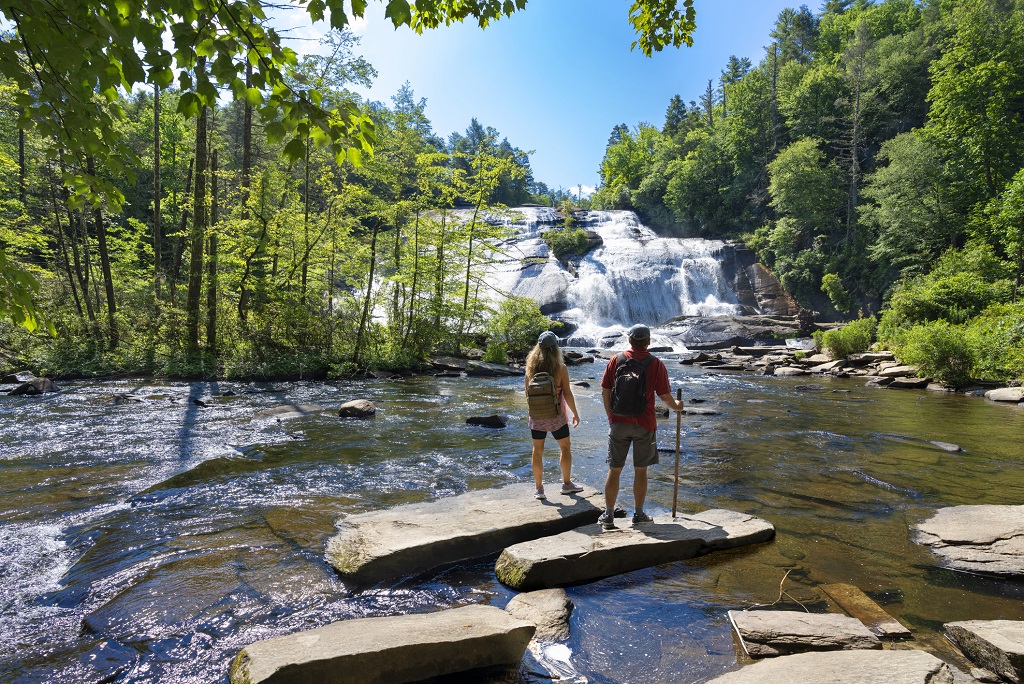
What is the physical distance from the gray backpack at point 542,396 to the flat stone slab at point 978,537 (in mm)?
4013

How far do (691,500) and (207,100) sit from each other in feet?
21.6

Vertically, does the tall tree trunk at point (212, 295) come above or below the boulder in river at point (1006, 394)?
above

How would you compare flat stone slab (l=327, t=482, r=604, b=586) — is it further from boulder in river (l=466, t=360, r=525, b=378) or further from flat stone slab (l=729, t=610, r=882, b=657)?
boulder in river (l=466, t=360, r=525, b=378)

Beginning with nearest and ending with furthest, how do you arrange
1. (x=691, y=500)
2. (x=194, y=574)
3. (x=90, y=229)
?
(x=194, y=574) → (x=691, y=500) → (x=90, y=229)

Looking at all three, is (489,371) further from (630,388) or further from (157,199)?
(630,388)

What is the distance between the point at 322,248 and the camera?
18.4m

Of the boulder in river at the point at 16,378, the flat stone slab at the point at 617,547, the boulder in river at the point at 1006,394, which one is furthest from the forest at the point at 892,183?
the boulder in river at the point at 16,378

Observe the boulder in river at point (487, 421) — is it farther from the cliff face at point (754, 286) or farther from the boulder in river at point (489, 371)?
the cliff face at point (754, 286)

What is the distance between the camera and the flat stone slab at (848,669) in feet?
9.07

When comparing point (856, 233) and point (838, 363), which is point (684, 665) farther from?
point (856, 233)

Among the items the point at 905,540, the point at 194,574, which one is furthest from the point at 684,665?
the point at 194,574

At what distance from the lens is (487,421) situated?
1103 centimetres

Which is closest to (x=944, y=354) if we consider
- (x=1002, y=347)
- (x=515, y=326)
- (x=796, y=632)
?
(x=1002, y=347)

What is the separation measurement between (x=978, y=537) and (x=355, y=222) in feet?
61.0
